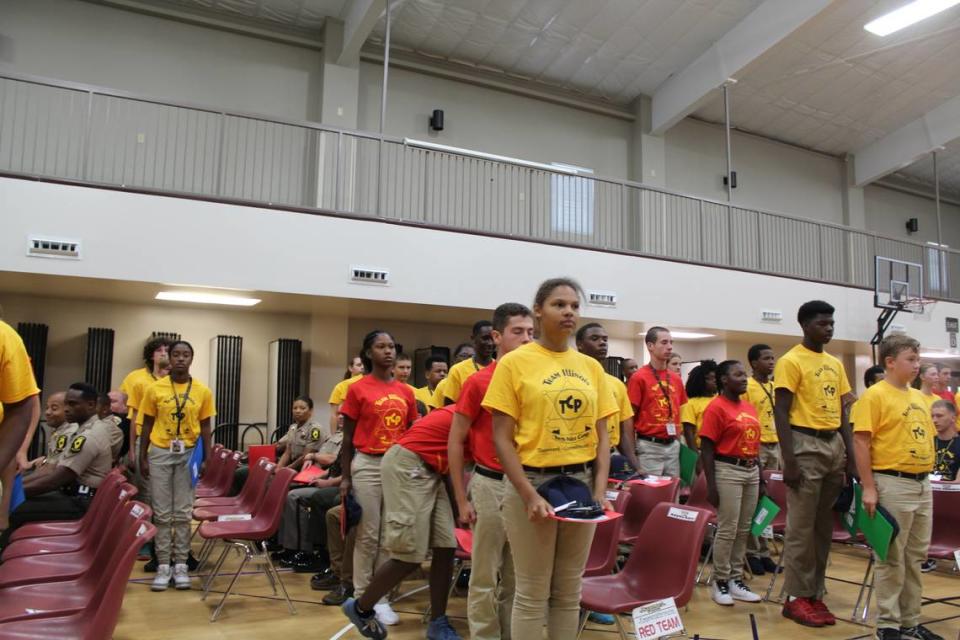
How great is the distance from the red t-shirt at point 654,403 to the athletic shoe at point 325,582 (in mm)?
2430

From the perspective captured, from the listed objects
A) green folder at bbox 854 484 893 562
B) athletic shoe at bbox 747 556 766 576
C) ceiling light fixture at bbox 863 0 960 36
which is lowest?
athletic shoe at bbox 747 556 766 576

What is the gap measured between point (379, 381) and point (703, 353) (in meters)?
10.1

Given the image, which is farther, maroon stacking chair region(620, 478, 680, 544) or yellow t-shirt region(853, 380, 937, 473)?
maroon stacking chair region(620, 478, 680, 544)

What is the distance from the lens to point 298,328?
994cm

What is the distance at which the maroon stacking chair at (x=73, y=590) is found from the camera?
2.55 metres

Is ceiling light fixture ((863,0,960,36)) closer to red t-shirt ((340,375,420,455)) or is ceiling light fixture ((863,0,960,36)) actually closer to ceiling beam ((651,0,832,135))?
ceiling beam ((651,0,832,135))

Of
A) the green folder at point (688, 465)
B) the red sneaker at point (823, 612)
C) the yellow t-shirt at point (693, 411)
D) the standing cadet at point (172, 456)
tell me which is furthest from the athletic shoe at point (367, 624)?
the yellow t-shirt at point (693, 411)

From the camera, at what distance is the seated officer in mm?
4648

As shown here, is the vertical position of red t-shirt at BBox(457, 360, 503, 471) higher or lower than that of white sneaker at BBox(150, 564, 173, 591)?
higher

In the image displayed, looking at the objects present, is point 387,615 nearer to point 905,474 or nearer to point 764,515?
point 764,515

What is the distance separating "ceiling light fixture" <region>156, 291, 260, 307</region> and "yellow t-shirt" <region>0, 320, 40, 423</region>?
5613 millimetres

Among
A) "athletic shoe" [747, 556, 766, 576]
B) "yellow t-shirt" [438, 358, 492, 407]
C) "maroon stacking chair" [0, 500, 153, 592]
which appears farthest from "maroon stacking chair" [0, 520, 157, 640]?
"athletic shoe" [747, 556, 766, 576]

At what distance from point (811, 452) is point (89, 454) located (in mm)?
4527

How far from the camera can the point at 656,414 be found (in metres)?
5.26
